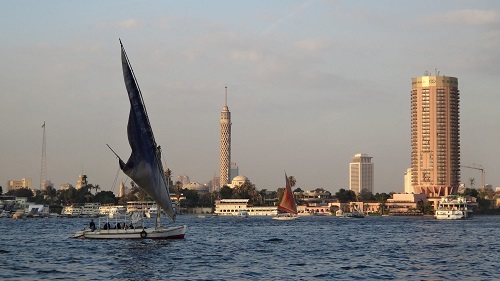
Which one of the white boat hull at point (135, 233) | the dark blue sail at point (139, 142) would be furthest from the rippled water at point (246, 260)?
the dark blue sail at point (139, 142)

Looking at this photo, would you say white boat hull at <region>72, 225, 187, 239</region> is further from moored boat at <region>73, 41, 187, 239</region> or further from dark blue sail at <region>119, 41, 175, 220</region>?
dark blue sail at <region>119, 41, 175, 220</region>

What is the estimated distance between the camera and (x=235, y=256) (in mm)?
72812

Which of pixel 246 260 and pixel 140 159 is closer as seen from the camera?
pixel 246 260

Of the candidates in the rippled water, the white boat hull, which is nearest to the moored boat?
the white boat hull

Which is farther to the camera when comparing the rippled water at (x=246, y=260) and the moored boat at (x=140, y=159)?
the moored boat at (x=140, y=159)

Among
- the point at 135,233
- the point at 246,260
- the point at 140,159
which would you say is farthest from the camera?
the point at 135,233

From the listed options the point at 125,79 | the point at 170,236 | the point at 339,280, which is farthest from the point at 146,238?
the point at 339,280

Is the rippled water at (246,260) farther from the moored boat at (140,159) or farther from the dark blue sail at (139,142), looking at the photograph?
the dark blue sail at (139,142)

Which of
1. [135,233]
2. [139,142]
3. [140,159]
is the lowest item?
[135,233]

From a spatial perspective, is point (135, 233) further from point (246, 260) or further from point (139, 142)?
point (246, 260)

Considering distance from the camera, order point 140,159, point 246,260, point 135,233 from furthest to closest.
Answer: point 135,233, point 140,159, point 246,260

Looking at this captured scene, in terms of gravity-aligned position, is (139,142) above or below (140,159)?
above

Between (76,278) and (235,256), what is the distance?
21.4m

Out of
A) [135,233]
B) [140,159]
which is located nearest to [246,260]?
[140,159]
